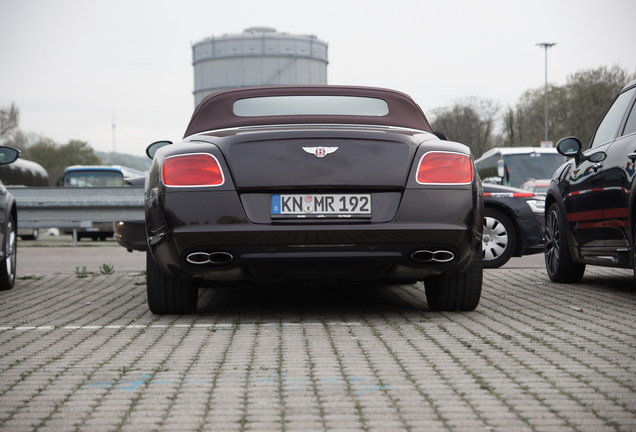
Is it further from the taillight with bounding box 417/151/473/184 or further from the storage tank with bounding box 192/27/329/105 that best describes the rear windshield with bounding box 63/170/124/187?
the taillight with bounding box 417/151/473/184

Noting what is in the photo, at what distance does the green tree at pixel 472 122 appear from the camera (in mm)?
94312

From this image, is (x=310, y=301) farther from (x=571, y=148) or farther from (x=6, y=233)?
(x=6, y=233)

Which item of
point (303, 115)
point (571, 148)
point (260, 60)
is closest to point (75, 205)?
point (571, 148)

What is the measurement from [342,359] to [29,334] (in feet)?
6.85

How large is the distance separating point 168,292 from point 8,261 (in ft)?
9.85

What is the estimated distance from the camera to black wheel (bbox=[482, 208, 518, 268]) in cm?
1170

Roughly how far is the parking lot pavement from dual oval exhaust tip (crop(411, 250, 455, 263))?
398mm

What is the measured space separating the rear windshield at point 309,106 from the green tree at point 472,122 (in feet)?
285

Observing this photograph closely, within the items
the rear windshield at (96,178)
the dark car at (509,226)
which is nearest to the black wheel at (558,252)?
the dark car at (509,226)

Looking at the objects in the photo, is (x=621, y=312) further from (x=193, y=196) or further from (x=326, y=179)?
(x=193, y=196)

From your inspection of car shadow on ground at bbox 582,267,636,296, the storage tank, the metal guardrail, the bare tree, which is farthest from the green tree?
car shadow on ground at bbox 582,267,636,296

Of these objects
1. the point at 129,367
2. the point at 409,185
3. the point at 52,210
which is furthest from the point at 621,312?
the point at 52,210

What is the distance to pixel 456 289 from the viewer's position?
662cm

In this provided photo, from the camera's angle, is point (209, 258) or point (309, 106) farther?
point (309, 106)
